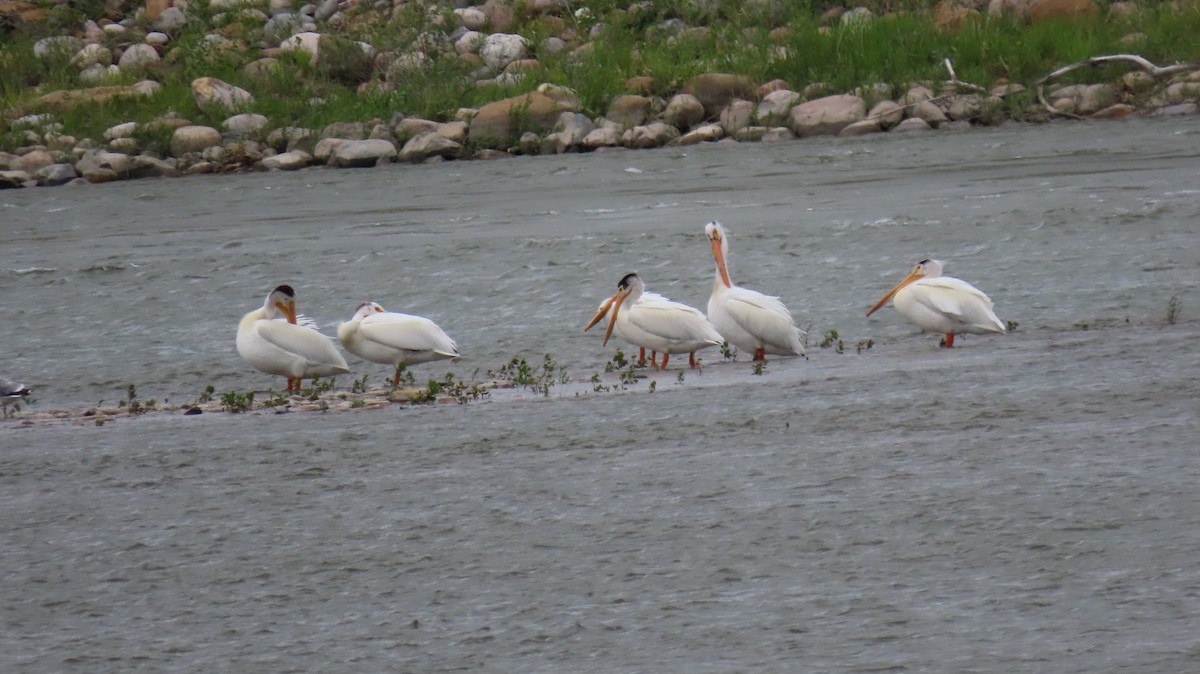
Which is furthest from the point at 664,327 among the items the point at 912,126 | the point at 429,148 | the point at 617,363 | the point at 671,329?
the point at 429,148

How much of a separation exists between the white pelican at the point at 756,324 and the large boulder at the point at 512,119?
1578 centimetres

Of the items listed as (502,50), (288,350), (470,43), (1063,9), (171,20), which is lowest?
(288,350)

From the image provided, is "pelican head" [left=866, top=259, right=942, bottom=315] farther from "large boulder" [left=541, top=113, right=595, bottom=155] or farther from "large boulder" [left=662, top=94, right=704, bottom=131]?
"large boulder" [left=662, top=94, right=704, bottom=131]

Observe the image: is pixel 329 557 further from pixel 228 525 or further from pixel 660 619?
pixel 660 619

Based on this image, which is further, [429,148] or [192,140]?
[192,140]

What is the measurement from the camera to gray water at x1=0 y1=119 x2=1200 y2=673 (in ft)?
16.8

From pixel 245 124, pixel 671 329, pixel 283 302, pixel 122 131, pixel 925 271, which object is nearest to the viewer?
pixel 671 329

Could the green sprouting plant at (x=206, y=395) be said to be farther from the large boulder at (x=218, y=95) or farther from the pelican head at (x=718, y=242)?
the large boulder at (x=218, y=95)

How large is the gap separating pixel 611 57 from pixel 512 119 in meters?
3.05

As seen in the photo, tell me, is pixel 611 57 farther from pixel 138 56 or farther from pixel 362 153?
→ pixel 138 56

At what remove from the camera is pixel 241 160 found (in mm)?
25406

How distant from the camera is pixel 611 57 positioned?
27703 mm

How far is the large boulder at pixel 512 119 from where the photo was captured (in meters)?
25.1

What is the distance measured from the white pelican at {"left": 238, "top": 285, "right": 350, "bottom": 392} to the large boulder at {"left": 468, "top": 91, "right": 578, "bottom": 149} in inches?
626
